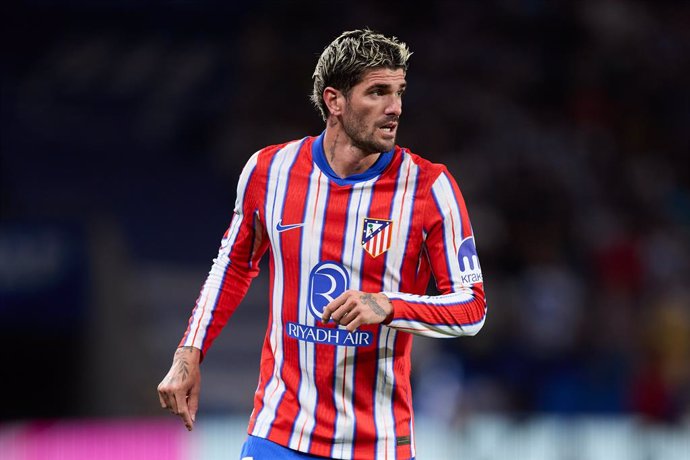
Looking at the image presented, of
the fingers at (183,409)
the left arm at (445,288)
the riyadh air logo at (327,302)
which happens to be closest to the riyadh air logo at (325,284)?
the riyadh air logo at (327,302)

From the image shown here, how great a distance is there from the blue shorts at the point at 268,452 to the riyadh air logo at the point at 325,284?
1.40 feet

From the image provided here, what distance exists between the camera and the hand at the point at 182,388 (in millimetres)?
3514

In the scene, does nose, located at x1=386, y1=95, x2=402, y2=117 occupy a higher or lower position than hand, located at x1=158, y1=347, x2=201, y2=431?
higher

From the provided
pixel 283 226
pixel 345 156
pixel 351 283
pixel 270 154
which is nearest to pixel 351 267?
pixel 351 283

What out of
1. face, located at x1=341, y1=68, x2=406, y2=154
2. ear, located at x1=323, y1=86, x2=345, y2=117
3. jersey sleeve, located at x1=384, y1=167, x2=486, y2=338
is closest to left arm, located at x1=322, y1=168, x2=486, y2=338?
jersey sleeve, located at x1=384, y1=167, x2=486, y2=338

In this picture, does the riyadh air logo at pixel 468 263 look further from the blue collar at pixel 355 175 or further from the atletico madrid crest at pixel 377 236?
the blue collar at pixel 355 175

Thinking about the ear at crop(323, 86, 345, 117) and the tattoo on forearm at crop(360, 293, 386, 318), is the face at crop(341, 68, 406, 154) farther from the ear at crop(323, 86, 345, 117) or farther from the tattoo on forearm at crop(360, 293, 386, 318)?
the tattoo on forearm at crop(360, 293, 386, 318)

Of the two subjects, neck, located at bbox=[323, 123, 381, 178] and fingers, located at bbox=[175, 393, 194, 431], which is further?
neck, located at bbox=[323, 123, 381, 178]

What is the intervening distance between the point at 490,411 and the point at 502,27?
17.1 feet

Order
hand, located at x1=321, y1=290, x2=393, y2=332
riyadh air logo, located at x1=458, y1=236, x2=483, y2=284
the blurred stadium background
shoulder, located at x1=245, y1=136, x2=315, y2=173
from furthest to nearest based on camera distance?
the blurred stadium background → shoulder, located at x1=245, y1=136, x2=315, y2=173 → riyadh air logo, located at x1=458, y1=236, x2=483, y2=284 → hand, located at x1=321, y1=290, x2=393, y2=332

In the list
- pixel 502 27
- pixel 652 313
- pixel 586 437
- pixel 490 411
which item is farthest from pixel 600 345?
pixel 502 27

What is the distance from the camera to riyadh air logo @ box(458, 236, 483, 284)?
349cm

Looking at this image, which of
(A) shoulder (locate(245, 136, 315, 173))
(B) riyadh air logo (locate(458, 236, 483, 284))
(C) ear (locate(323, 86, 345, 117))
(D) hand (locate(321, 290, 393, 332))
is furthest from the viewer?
(A) shoulder (locate(245, 136, 315, 173))

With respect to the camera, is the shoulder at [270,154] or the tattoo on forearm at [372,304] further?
the shoulder at [270,154]
